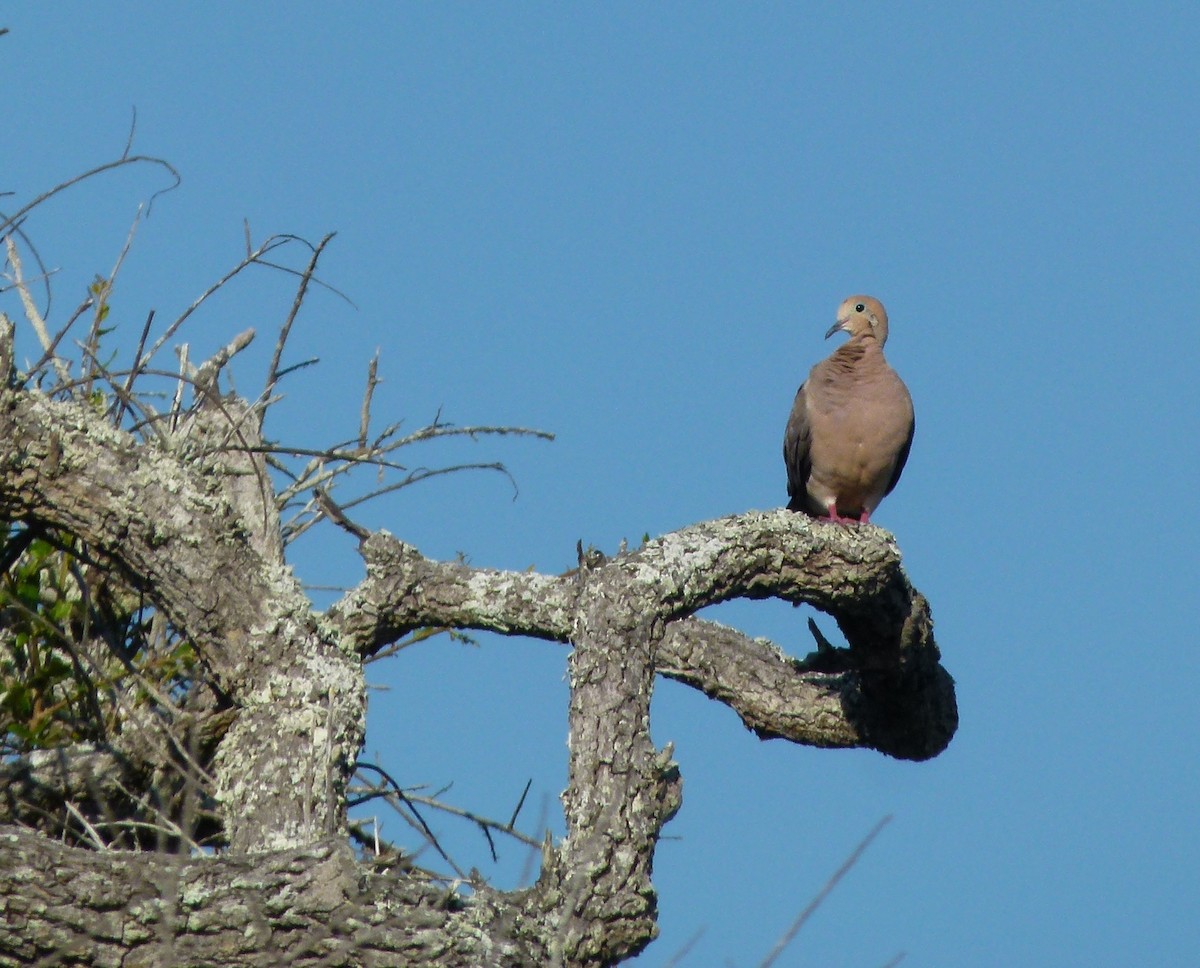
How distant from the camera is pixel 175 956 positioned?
8.41 ft

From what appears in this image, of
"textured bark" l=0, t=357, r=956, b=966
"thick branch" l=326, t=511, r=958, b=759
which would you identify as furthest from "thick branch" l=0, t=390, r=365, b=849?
"thick branch" l=326, t=511, r=958, b=759

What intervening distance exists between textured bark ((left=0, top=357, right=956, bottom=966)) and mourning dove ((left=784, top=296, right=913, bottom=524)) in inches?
52.7

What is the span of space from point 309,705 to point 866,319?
3584 millimetres

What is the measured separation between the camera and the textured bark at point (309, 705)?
102 inches

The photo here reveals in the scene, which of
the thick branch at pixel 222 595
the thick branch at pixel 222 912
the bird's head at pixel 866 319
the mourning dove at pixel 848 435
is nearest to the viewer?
the thick branch at pixel 222 912

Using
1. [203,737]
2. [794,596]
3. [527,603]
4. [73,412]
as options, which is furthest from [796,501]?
[73,412]

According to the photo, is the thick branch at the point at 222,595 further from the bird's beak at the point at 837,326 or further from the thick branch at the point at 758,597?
the bird's beak at the point at 837,326

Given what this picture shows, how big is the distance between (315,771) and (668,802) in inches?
28.2

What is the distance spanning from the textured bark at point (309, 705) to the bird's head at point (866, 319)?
204 centimetres

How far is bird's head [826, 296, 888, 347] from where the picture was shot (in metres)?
6.17

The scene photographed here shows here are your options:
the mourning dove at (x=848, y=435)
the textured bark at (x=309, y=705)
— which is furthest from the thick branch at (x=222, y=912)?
the mourning dove at (x=848, y=435)

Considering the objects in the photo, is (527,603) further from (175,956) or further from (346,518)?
(175,956)

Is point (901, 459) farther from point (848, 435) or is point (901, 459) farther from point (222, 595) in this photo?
point (222, 595)

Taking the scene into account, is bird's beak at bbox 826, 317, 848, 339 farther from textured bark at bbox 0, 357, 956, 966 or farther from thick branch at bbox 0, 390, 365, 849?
thick branch at bbox 0, 390, 365, 849
